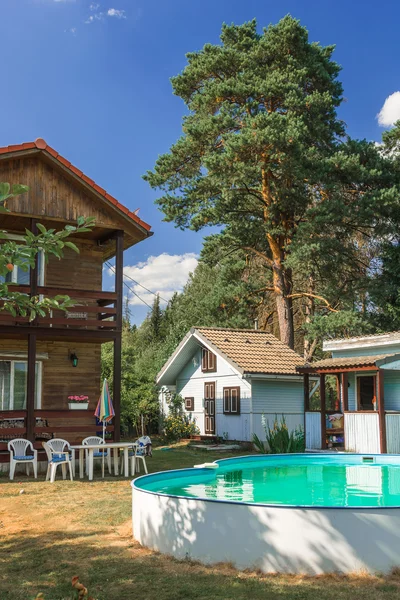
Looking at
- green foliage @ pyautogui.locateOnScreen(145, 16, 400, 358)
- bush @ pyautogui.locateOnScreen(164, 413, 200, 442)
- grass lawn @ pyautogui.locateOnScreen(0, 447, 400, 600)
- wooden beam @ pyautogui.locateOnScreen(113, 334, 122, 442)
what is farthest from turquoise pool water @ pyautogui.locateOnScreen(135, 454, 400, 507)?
green foliage @ pyautogui.locateOnScreen(145, 16, 400, 358)

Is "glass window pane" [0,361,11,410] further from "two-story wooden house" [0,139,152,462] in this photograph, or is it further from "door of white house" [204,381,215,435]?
"door of white house" [204,381,215,435]

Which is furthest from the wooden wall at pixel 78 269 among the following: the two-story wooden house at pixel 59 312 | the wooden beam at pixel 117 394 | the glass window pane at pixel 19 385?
the wooden beam at pixel 117 394

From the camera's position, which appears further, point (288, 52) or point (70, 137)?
point (70, 137)

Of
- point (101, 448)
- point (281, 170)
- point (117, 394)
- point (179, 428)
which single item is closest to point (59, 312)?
point (117, 394)

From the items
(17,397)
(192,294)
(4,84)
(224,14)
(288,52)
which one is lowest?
(17,397)

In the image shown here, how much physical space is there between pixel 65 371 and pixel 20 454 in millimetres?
3982

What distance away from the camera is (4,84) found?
2509cm

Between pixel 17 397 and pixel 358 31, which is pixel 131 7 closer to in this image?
pixel 358 31

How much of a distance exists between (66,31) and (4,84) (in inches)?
145

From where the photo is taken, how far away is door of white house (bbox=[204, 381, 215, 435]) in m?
25.2

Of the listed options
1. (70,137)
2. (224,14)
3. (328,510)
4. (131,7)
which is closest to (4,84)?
(131,7)

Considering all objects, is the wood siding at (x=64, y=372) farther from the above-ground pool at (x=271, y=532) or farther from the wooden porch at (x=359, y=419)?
the above-ground pool at (x=271, y=532)

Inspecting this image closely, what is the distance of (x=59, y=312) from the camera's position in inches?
696

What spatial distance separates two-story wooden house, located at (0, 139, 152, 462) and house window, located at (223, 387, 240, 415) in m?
6.89
